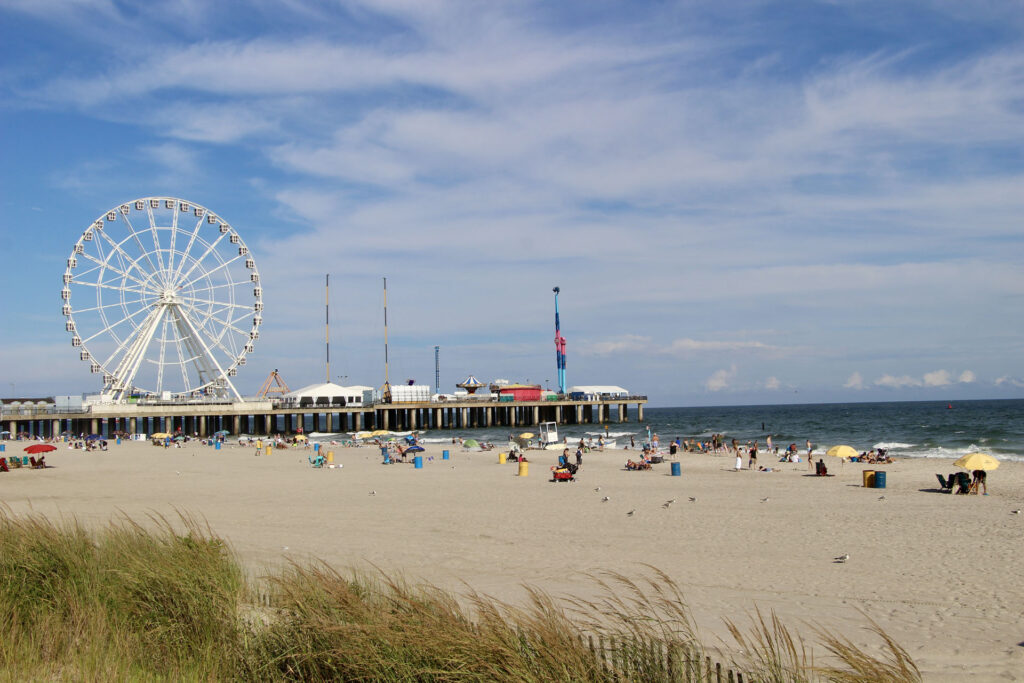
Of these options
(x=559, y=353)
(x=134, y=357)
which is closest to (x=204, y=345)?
(x=134, y=357)

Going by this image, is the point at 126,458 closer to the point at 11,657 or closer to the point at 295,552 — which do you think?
the point at 295,552

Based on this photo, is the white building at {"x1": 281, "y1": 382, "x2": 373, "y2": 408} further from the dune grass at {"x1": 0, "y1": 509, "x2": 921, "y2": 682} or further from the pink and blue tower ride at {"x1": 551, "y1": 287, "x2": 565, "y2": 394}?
the dune grass at {"x1": 0, "y1": 509, "x2": 921, "y2": 682}

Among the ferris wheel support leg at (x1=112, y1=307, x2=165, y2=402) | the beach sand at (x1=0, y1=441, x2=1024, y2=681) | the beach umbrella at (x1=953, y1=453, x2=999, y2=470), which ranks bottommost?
the beach sand at (x1=0, y1=441, x2=1024, y2=681)

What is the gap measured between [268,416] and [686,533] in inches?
2347

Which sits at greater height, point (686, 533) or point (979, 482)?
point (979, 482)

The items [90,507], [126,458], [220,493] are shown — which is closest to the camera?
[90,507]

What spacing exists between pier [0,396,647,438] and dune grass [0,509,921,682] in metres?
55.5

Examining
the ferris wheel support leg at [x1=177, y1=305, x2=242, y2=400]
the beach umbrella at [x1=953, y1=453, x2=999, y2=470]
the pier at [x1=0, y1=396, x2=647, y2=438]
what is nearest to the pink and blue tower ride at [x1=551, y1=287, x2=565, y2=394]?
the pier at [x1=0, y1=396, x2=647, y2=438]

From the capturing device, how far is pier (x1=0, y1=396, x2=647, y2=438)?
201ft

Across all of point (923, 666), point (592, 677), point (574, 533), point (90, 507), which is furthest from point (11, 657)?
point (90, 507)

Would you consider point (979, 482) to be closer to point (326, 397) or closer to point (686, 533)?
point (686, 533)

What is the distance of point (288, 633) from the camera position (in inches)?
190

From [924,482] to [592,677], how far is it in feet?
68.3

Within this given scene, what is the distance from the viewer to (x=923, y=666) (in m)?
6.75
